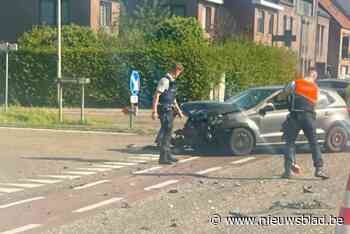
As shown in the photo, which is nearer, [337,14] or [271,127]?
[271,127]

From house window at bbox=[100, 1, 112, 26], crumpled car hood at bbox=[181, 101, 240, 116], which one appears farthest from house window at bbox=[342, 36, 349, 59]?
crumpled car hood at bbox=[181, 101, 240, 116]

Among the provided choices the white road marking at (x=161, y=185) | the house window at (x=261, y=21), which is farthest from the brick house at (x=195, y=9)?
the white road marking at (x=161, y=185)

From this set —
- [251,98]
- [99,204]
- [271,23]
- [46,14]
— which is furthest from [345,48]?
[99,204]

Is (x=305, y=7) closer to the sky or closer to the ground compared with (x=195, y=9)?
closer to the sky

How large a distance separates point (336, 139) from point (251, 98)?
203 centimetres

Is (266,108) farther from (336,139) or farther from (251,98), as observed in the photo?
(336,139)

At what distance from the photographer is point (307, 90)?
10539 millimetres

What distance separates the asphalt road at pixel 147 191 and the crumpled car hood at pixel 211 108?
95 centimetres

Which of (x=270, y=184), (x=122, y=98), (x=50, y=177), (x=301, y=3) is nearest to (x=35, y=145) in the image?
(x=50, y=177)

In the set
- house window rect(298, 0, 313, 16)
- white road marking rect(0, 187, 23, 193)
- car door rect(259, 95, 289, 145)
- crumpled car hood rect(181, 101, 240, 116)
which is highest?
house window rect(298, 0, 313, 16)

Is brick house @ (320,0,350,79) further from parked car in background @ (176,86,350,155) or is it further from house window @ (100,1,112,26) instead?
parked car in background @ (176,86,350,155)

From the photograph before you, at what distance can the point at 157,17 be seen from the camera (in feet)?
119

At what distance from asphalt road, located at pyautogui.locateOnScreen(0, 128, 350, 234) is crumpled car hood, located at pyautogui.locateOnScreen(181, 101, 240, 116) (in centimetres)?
95

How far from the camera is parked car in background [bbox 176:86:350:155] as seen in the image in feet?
45.5
